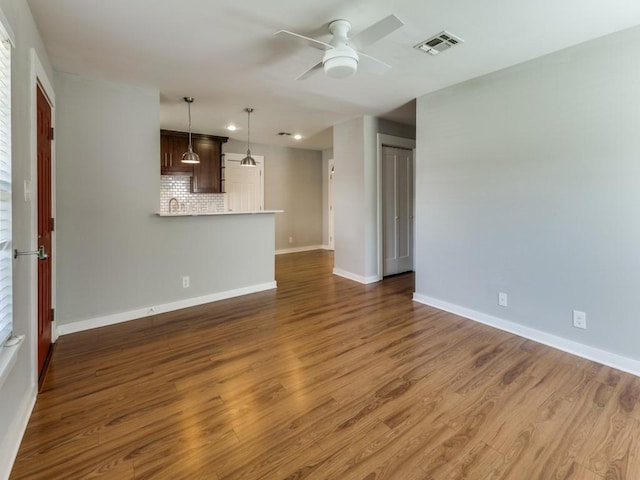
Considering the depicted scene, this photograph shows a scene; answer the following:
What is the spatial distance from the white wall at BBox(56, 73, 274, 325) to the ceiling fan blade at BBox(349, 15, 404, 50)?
2.39m

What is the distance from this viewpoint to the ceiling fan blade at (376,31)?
1853mm

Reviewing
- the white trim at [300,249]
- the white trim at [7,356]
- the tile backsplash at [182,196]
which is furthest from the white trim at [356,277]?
the white trim at [7,356]

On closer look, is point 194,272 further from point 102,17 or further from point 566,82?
point 566,82

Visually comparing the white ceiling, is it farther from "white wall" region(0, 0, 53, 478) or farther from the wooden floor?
the wooden floor

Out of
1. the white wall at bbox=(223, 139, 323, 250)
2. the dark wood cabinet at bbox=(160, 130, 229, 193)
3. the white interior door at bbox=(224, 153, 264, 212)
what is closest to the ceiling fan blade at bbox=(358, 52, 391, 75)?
the dark wood cabinet at bbox=(160, 130, 229, 193)

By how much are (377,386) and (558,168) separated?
227cm

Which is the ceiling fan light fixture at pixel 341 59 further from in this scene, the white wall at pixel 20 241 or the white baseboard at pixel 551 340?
the white baseboard at pixel 551 340

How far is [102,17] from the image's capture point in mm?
2125

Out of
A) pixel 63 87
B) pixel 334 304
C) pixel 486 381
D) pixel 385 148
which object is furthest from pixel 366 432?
pixel 385 148

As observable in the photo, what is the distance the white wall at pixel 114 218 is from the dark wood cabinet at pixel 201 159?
2114mm

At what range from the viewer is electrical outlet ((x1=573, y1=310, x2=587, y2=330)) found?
2539 millimetres

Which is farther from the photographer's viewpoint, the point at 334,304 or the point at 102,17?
the point at 334,304

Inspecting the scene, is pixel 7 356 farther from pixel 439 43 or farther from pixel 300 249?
Answer: pixel 300 249

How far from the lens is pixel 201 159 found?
582 cm
